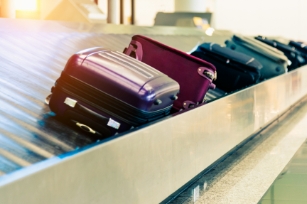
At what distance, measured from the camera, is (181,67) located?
3156 mm

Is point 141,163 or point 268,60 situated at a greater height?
point 141,163

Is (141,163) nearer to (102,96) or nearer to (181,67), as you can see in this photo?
(102,96)

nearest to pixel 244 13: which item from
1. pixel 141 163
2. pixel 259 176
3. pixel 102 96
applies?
pixel 259 176

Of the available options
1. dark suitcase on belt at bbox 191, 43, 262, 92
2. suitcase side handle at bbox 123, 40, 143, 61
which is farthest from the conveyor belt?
dark suitcase on belt at bbox 191, 43, 262, 92

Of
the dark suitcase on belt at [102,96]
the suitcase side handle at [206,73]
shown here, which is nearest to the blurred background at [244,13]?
the suitcase side handle at [206,73]

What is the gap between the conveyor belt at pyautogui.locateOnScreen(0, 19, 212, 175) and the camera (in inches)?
76.5

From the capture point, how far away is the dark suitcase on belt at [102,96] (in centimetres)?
218

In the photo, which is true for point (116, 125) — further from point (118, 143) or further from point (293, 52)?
point (293, 52)

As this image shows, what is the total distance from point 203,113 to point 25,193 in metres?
1.68

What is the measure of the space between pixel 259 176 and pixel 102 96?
1646mm

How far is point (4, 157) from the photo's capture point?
5.74ft

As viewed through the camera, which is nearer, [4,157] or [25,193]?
[25,193]

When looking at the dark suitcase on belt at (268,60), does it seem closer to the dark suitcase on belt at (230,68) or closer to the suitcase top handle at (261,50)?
the suitcase top handle at (261,50)

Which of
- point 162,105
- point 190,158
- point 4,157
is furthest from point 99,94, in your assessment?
point 190,158
